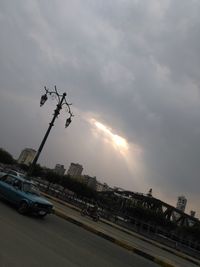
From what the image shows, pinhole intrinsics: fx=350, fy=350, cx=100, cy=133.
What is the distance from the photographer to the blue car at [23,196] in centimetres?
1563

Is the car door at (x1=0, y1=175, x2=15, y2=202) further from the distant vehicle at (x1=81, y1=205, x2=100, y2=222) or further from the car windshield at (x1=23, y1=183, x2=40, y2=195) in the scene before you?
the distant vehicle at (x1=81, y1=205, x2=100, y2=222)

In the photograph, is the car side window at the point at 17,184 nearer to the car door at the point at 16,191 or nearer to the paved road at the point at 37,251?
the car door at the point at 16,191

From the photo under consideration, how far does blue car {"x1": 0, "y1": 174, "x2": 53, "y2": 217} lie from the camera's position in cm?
1563

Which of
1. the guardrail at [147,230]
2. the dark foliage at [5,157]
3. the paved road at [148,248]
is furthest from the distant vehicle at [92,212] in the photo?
the dark foliage at [5,157]

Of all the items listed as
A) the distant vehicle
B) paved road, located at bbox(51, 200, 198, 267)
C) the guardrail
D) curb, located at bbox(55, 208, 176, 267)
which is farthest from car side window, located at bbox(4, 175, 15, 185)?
the guardrail

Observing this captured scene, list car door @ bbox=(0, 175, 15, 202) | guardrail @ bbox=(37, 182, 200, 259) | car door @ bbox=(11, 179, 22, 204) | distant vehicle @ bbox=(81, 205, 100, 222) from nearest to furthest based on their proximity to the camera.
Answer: car door @ bbox=(11, 179, 22, 204) → car door @ bbox=(0, 175, 15, 202) → distant vehicle @ bbox=(81, 205, 100, 222) → guardrail @ bbox=(37, 182, 200, 259)

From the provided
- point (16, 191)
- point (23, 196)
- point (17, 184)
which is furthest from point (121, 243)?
point (17, 184)

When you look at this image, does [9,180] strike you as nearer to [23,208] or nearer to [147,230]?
[23,208]

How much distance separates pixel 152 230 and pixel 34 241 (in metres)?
23.4

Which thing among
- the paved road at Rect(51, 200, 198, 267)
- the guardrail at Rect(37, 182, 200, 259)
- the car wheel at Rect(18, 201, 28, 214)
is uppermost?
the guardrail at Rect(37, 182, 200, 259)

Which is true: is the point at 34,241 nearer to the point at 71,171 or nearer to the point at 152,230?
the point at 152,230

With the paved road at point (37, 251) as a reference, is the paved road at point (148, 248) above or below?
above

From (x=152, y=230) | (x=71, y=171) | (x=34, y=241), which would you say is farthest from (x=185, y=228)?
(x=71, y=171)

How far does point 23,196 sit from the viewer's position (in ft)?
52.5
